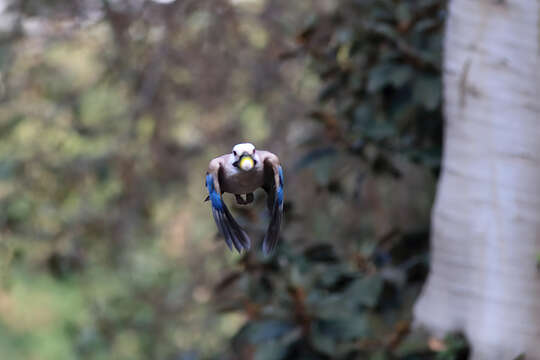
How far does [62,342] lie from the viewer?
29.0 feet

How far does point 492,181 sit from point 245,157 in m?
1.96

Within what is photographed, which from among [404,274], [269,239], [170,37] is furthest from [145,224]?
[269,239]

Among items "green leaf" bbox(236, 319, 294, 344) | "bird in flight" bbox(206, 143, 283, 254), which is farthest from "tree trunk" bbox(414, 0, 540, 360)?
"bird in flight" bbox(206, 143, 283, 254)

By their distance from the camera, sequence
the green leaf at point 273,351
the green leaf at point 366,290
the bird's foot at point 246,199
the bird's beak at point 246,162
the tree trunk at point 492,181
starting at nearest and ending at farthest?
the bird's beak at point 246,162, the bird's foot at point 246,199, the tree trunk at point 492,181, the green leaf at point 273,351, the green leaf at point 366,290

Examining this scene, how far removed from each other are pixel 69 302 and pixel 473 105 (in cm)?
761

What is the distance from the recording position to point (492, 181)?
8.96 feet

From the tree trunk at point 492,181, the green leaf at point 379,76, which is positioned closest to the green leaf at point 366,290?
the tree trunk at point 492,181

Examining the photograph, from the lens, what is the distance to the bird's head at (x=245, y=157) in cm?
102

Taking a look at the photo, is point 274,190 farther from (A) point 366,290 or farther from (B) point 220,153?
(B) point 220,153

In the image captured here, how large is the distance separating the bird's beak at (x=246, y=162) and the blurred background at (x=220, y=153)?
1707 mm

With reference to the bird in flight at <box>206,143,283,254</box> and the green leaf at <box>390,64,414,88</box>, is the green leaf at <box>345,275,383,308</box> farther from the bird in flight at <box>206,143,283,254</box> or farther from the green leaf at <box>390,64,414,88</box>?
the bird in flight at <box>206,143,283,254</box>

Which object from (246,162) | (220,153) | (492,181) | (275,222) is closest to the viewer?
(246,162)

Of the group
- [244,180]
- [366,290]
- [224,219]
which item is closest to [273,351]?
[366,290]

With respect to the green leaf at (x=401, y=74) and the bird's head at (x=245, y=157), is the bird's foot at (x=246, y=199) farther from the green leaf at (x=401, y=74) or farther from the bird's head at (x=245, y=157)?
the green leaf at (x=401, y=74)
